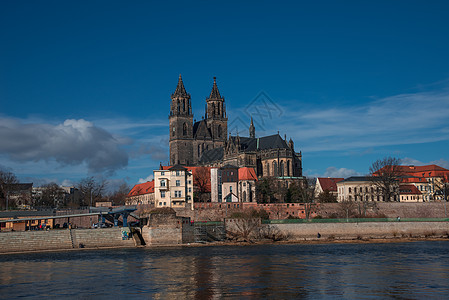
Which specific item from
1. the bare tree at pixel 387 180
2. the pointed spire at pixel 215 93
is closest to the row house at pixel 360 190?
the bare tree at pixel 387 180

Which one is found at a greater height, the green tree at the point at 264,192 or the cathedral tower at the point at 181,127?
the cathedral tower at the point at 181,127

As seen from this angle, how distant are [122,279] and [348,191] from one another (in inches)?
3343

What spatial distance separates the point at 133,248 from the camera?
226ft

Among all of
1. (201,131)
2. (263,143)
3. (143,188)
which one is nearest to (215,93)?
(201,131)

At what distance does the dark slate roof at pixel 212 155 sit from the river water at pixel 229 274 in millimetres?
88771

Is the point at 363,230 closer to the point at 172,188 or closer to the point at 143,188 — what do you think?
the point at 172,188

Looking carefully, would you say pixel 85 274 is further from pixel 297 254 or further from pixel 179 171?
pixel 179 171

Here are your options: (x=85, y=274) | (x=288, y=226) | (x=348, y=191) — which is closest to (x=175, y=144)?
(x=348, y=191)

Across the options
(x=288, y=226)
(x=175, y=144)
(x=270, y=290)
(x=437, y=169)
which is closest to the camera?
(x=270, y=290)

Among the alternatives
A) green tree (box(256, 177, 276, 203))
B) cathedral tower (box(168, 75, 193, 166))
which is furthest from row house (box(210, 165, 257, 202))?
cathedral tower (box(168, 75, 193, 166))

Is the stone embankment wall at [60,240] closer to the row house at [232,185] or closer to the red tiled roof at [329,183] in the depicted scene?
the row house at [232,185]

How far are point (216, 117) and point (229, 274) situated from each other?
128 m

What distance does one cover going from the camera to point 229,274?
4194 centimetres

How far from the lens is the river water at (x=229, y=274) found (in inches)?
1339
